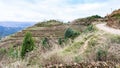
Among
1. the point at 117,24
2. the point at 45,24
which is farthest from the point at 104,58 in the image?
the point at 45,24

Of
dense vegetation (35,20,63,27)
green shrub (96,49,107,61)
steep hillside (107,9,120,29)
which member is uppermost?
green shrub (96,49,107,61)

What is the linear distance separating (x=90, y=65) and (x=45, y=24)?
11397cm

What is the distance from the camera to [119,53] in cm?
1493

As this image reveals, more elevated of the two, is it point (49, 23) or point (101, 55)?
point (101, 55)

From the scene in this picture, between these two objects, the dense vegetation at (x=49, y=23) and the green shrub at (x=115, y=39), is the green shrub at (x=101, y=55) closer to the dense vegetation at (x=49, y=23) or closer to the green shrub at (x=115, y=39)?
the green shrub at (x=115, y=39)

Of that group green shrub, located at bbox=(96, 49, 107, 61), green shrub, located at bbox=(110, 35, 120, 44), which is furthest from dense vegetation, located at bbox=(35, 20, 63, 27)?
green shrub, located at bbox=(96, 49, 107, 61)

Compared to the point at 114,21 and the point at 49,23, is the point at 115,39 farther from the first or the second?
the point at 49,23

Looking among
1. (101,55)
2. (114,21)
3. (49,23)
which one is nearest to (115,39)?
(101,55)

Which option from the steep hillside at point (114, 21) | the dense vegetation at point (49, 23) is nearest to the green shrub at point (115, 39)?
the steep hillside at point (114, 21)

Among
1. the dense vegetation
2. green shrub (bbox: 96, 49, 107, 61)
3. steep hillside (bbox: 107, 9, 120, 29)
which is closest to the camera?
green shrub (bbox: 96, 49, 107, 61)

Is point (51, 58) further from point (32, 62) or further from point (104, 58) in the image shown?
point (104, 58)

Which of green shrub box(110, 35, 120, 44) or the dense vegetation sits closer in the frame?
green shrub box(110, 35, 120, 44)

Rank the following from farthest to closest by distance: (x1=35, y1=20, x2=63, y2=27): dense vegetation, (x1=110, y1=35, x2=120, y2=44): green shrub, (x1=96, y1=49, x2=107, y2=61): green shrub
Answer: (x1=35, y1=20, x2=63, y2=27): dense vegetation → (x1=110, y1=35, x2=120, y2=44): green shrub → (x1=96, y1=49, x2=107, y2=61): green shrub

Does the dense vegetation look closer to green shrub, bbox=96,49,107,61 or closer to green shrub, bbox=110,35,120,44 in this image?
green shrub, bbox=110,35,120,44
